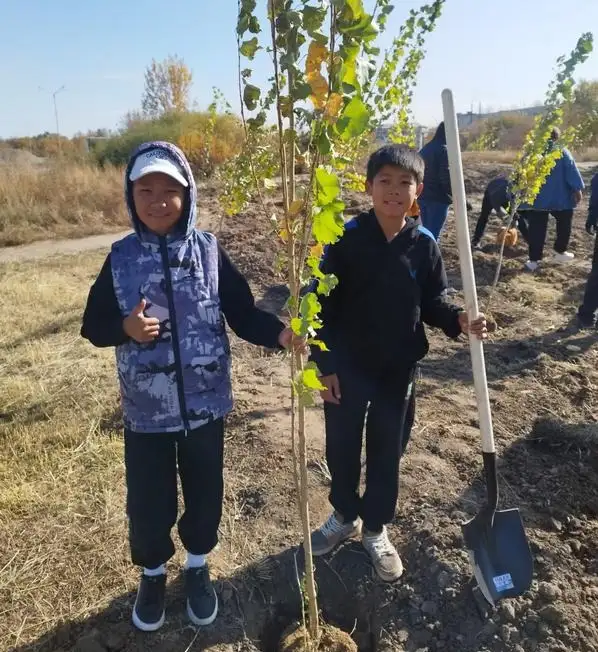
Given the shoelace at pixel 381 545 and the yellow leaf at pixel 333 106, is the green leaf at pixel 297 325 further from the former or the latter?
the shoelace at pixel 381 545

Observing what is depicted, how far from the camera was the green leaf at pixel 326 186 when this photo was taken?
111 centimetres

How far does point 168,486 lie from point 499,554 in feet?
4.07

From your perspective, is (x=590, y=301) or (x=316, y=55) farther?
(x=590, y=301)

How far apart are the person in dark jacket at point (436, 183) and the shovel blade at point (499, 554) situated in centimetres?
345

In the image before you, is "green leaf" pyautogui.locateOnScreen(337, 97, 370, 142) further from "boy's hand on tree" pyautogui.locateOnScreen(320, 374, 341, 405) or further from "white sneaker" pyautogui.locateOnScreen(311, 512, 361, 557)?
"white sneaker" pyautogui.locateOnScreen(311, 512, 361, 557)

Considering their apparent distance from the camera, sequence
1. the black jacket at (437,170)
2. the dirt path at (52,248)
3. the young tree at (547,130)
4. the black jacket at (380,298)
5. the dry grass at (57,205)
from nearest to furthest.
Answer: the black jacket at (380,298), the young tree at (547,130), the black jacket at (437,170), the dirt path at (52,248), the dry grass at (57,205)

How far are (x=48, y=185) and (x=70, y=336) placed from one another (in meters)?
8.25

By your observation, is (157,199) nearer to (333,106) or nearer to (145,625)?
(333,106)

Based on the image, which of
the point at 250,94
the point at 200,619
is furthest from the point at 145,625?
the point at 250,94

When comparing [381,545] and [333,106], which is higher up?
[333,106]

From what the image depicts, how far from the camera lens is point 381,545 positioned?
2232 mm

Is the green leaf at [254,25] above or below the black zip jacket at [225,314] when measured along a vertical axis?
above

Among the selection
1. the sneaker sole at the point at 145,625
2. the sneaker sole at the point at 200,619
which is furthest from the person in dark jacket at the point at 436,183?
the sneaker sole at the point at 145,625

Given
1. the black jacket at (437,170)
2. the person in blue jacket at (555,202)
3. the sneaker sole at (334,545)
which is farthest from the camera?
the person in blue jacket at (555,202)
